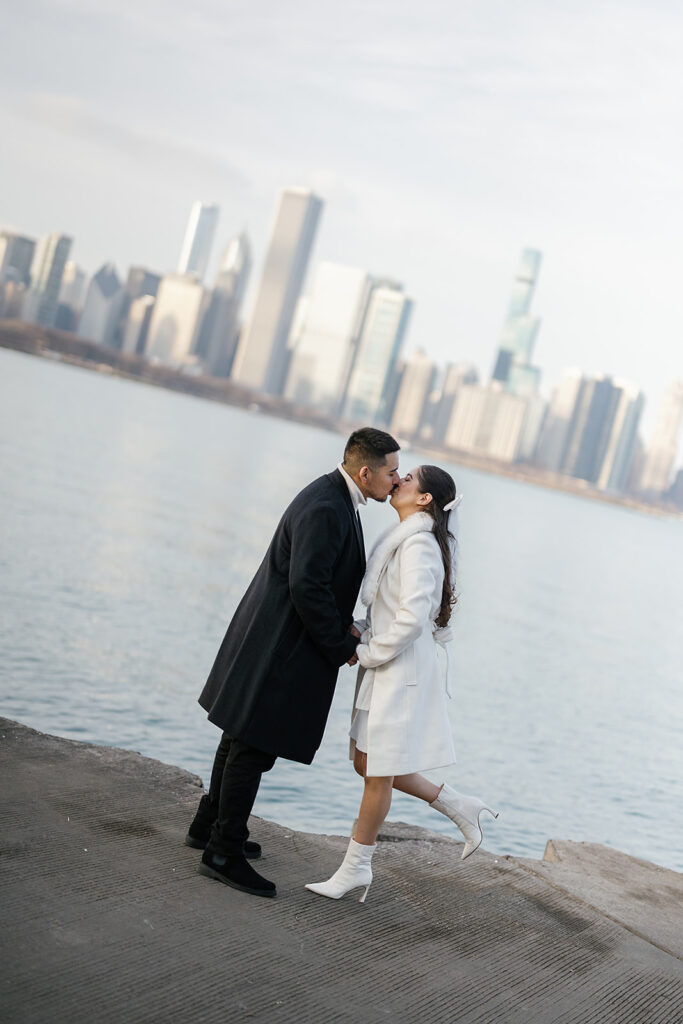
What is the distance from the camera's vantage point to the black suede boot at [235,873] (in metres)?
3.85

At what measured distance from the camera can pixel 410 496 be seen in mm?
4023

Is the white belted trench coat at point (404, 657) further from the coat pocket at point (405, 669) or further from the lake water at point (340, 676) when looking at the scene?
the lake water at point (340, 676)

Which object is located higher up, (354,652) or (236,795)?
(354,652)

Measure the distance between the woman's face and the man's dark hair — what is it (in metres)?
0.13

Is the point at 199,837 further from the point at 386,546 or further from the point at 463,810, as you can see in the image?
the point at 386,546

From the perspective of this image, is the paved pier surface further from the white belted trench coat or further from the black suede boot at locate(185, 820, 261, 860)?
the white belted trench coat

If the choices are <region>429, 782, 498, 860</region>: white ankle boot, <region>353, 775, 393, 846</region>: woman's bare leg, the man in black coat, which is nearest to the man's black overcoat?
the man in black coat

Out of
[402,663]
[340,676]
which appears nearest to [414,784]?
[402,663]

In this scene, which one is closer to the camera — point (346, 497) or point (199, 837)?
point (346, 497)

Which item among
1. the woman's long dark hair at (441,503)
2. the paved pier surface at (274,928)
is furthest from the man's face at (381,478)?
the paved pier surface at (274,928)

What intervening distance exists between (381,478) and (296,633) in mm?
651

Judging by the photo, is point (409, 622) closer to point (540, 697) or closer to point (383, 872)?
point (383, 872)

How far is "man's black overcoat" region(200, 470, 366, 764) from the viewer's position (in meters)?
3.84

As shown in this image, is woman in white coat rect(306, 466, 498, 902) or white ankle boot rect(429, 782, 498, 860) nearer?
woman in white coat rect(306, 466, 498, 902)
